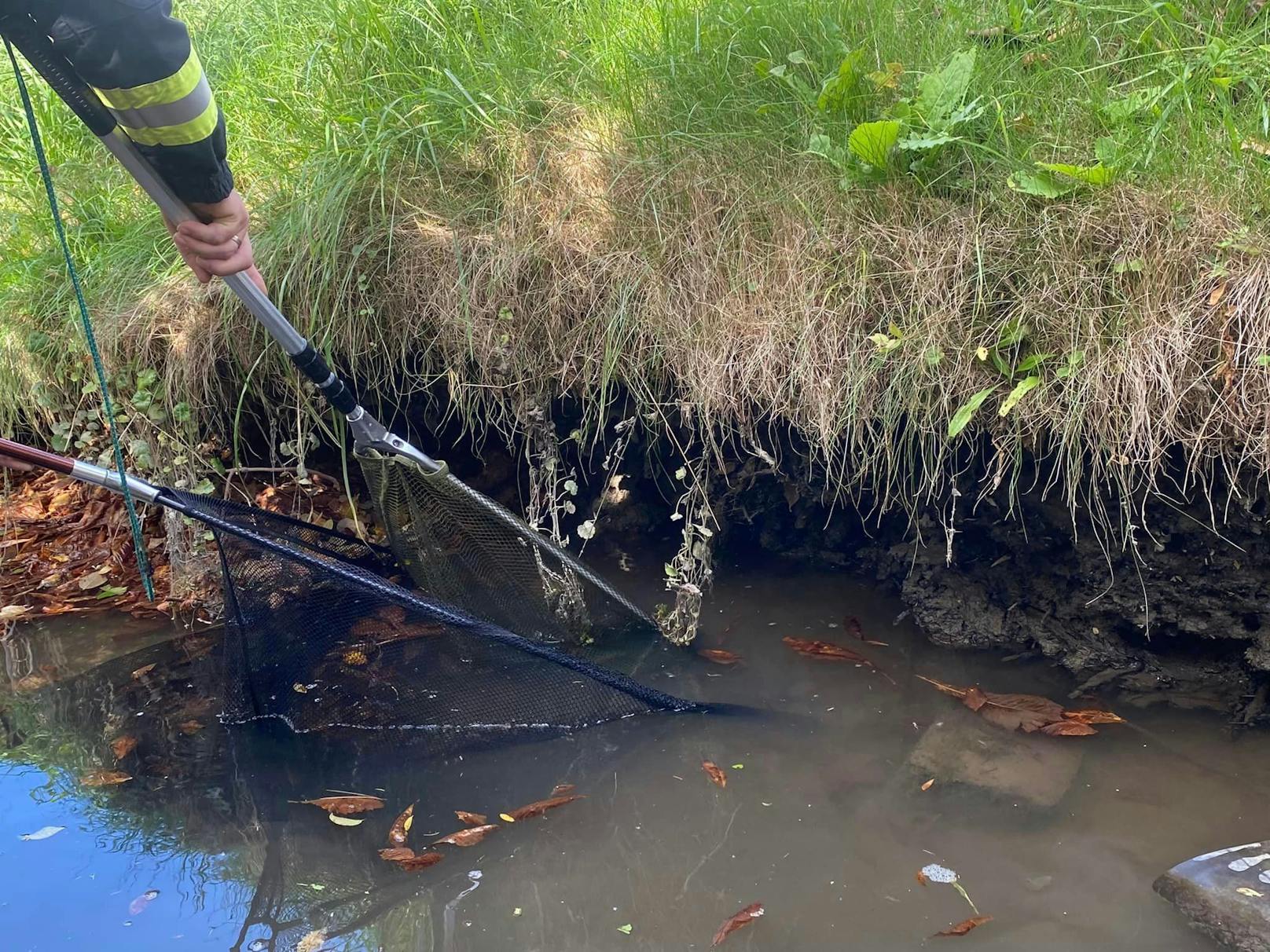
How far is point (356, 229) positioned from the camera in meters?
3.13

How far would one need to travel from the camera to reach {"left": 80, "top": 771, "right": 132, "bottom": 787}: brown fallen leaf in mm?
2637

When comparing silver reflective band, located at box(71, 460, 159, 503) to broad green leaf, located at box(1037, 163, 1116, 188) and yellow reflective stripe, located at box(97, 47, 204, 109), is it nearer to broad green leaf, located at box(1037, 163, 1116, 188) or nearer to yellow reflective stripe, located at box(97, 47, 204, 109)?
yellow reflective stripe, located at box(97, 47, 204, 109)

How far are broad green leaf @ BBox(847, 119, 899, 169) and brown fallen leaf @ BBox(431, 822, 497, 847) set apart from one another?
205 centimetres

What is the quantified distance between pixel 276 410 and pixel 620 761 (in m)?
1.74

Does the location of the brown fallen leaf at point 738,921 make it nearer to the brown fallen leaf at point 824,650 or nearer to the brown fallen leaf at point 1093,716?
the brown fallen leaf at point 824,650

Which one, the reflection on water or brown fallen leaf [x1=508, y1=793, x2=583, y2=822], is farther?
brown fallen leaf [x1=508, y1=793, x2=583, y2=822]

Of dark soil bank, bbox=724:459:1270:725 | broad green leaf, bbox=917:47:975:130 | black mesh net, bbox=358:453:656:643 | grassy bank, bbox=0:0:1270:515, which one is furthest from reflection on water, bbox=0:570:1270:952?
broad green leaf, bbox=917:47:975:130

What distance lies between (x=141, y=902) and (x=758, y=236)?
235 cm

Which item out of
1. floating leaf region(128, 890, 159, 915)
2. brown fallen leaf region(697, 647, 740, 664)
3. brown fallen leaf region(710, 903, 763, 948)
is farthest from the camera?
brown fallen leaf region(697, 647, 740, 664)

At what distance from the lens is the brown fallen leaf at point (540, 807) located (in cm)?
239

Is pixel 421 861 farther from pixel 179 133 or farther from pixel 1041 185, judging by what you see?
pixel 1041 185

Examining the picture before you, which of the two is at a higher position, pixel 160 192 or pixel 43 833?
pixel 160 192

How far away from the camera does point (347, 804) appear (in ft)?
8.13

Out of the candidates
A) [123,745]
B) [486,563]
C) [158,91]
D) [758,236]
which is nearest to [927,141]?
[758,236]
